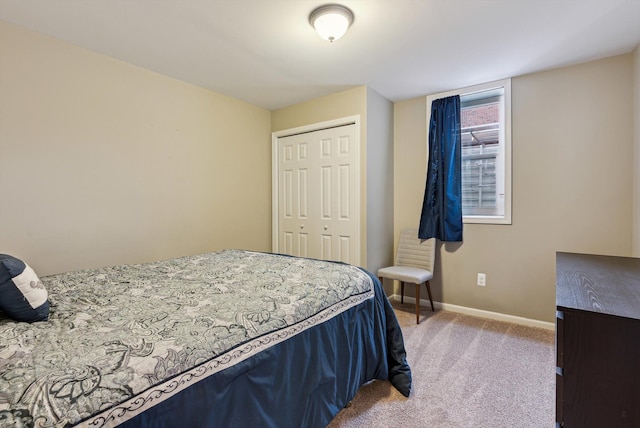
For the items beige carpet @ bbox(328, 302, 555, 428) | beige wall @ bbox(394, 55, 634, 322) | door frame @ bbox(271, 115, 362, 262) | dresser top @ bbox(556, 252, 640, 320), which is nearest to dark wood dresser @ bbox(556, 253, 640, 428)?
dresser top @ bbox(556, 252, 640, 320)

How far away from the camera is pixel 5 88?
6.40 ft

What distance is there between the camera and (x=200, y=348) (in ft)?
3.13

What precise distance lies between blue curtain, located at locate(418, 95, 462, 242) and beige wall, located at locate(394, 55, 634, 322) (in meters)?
0.23

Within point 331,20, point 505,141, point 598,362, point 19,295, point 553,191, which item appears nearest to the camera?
point 598,362

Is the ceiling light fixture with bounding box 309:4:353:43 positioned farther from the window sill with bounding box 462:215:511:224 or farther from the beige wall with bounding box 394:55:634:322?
the window sill with bounding box 462:215:511:224

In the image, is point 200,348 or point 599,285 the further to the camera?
point 599,285

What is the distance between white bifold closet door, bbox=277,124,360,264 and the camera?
3.20m

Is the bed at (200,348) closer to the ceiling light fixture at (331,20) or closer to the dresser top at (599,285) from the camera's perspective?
the dresser top at (599,285)

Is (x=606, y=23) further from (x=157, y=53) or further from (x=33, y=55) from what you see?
(x=33, y=55)

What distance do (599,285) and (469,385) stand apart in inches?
43.2

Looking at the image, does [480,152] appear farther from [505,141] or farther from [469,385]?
[469,385]

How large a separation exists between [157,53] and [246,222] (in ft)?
6.13

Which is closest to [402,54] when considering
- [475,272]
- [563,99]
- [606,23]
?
[606,23]

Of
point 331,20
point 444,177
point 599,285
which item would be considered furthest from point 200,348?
point 444,177
